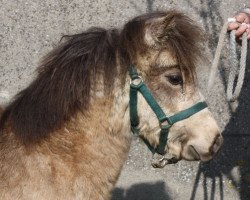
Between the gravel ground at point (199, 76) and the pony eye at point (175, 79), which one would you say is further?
the gravel ground at point (199, 76)

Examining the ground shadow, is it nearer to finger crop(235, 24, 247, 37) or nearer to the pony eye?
finger crop(235, 24, 247, 37)

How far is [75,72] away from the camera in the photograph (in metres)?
1.94

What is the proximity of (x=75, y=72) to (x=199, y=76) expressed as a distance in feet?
6.53

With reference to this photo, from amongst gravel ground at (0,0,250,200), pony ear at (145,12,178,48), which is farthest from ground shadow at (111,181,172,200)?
pony ear at (145,12,178,48)

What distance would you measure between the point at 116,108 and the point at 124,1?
9.35 feet

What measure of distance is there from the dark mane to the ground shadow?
2086mm

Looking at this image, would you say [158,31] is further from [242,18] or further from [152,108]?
[242,18]

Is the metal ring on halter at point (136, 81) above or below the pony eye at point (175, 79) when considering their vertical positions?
above

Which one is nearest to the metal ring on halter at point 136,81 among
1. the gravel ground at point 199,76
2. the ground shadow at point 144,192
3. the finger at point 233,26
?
the finger at point 233,26

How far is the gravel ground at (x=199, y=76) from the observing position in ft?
13.3

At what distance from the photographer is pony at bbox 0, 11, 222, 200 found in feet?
6.37

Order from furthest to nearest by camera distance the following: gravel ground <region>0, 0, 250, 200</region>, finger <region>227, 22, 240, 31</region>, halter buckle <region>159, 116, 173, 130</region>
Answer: gravel ground <region>0, 0, 250, 200</region> < finger <region>227, 22, 240, 31</region> < halter buckle <region>159, 116, 173, 130</region>

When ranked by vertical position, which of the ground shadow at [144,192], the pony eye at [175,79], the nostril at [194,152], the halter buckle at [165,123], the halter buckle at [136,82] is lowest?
the ground shadow at [144,192]

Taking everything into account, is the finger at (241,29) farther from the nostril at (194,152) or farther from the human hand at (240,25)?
the nostril at (194,152)
